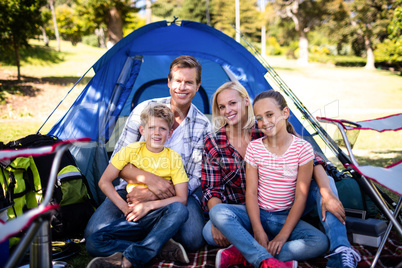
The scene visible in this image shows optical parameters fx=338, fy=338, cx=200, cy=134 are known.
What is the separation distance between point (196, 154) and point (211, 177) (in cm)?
28

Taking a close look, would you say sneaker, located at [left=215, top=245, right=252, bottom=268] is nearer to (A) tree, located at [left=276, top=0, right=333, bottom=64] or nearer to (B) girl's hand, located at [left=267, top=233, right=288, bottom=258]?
(B) girl's hand, located at [left=267, top=233, right=288, bottom=258]

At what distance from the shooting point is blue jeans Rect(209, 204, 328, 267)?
1.68 m

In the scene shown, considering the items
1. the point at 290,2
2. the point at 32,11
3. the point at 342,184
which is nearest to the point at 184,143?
the point at 342,184

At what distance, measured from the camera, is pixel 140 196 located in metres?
2.08

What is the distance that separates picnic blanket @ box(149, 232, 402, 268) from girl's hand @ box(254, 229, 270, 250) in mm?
250

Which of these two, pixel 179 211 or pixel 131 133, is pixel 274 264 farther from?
pixel 131 133

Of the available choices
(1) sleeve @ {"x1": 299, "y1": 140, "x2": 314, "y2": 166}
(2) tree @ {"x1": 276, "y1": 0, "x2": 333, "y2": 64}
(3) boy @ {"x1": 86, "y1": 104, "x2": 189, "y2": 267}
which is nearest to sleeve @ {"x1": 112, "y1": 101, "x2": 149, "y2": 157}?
(3) boy @ {"x1": 86, "y1": 104, "x2": 189, "y2": 267}

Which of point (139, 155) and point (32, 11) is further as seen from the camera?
point (32, 11)

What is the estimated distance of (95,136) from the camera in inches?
116

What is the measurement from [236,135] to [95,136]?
53.1 inches

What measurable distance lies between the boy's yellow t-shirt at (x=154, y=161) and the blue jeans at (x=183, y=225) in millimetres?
172

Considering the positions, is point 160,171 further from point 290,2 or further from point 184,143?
point 290,2

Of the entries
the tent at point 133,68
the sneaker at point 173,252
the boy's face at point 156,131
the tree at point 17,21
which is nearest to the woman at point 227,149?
the sneaker at point 173,252

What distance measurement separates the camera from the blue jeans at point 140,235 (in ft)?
5.80
